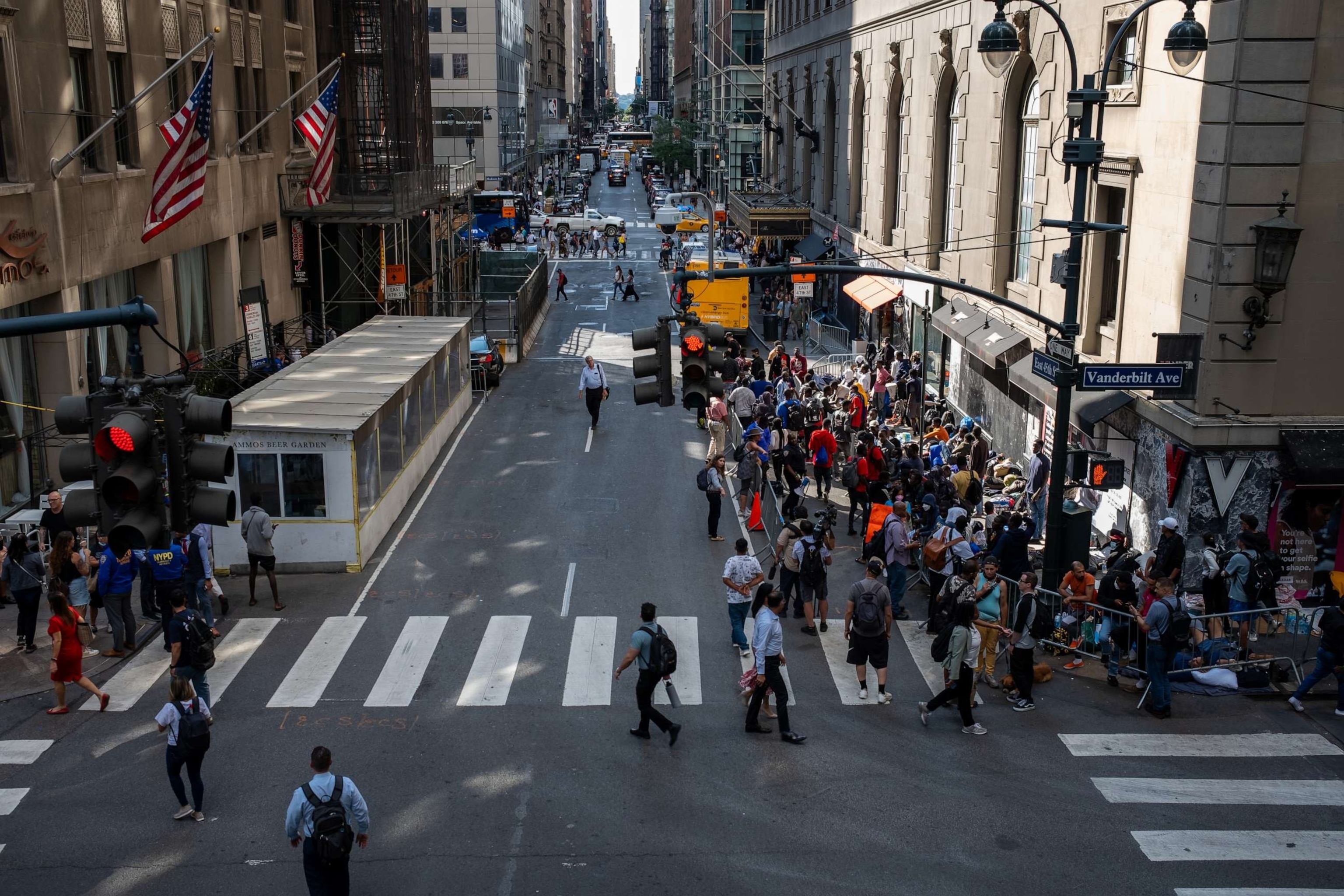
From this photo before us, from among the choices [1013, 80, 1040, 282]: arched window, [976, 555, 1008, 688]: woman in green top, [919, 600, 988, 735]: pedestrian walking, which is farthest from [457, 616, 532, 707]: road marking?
[1013, 80, 1040, 282]: arched window

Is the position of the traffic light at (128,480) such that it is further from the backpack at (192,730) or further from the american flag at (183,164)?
the american flag at (183,164)

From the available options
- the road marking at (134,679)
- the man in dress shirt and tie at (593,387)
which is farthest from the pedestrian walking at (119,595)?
the man in dress shirt and tie at (593,387)

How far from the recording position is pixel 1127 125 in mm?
18328

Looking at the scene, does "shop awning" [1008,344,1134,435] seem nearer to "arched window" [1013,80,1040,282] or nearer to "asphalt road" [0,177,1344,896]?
"arched window" [1013,80,1040,282]

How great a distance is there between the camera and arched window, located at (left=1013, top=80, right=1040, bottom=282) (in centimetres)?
2338

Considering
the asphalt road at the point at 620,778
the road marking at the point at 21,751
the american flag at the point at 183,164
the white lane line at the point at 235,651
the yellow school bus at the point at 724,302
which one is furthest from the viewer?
the yellow school bus at the point at 724,302

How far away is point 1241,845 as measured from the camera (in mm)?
10664

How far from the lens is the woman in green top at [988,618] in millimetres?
14242

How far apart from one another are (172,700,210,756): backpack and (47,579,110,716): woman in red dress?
3267mm

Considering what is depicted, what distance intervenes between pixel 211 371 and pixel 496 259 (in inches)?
1226

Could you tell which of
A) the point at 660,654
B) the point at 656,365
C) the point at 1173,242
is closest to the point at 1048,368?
the point at 1173,242

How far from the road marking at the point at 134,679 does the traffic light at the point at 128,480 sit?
26.8 ft

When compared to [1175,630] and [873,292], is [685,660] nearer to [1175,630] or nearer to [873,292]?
[1175,630]

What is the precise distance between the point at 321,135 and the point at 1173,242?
53.7 ft
